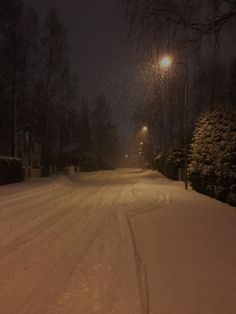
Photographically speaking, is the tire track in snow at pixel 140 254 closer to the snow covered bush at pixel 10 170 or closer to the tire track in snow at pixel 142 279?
the tire track in snow at pixel 142 279

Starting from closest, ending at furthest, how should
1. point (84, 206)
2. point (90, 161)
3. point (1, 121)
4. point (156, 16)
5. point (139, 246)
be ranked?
point (139, 246), point (156, 16), point (84, 206), point (1, 121), point (90, 161)

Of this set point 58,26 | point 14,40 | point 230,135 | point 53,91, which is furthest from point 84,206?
point 58,26

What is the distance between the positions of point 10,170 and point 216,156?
1596 centimetres

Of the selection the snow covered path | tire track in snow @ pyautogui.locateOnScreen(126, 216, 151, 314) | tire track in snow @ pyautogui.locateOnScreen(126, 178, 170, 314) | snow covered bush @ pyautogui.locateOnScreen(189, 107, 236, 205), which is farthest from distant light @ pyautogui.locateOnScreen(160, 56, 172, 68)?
snow covered bush @ pyautogui.locateOnScreen(189, 107, 236, 205)

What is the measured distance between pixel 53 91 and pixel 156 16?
97.0ft

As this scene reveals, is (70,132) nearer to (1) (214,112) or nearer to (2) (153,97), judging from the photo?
(2) (153,97)

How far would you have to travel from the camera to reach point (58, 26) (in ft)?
129

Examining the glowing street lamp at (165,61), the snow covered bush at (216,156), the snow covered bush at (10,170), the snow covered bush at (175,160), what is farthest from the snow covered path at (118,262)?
the snow covered bush at (175,160)

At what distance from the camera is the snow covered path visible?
5.50 meters

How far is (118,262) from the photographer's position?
24.7ft

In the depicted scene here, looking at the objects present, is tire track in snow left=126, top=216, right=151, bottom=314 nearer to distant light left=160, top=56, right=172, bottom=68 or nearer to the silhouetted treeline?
distant light left=160, top=56, right=172, bottom=68

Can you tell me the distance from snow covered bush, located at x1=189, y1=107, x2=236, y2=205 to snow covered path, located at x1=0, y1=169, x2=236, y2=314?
10.4 ft

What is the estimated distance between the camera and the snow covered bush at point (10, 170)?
27.8m

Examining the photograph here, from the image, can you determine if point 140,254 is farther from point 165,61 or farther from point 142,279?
point 165,61
